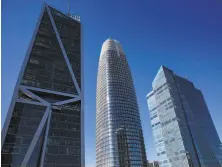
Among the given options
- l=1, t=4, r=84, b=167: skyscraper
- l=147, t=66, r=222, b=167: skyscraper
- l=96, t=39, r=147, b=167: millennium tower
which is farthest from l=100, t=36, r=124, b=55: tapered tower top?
l=1, t=4, r=84, b=167: skyscraper

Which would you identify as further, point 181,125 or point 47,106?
point 181,125

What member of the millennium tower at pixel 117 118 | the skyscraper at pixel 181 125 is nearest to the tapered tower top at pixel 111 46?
the millennium tower at pixel 117 118

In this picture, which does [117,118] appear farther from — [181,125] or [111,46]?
[111,46]

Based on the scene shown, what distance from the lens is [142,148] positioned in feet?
424

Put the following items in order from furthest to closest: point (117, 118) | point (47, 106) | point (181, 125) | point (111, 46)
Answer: point (111, 46) < point (117, 118) < point (181, 125) < point (47, 106)

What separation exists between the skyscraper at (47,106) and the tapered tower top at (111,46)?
86.9 metres

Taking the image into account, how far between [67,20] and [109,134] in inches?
2932

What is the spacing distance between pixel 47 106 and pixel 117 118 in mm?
76504

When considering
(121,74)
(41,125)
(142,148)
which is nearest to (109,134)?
(142,148)

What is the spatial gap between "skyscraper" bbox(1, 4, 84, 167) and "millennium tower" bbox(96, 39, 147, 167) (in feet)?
210

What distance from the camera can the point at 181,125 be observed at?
114125 millimetres

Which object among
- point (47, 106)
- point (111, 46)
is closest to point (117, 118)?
point (111, 46)

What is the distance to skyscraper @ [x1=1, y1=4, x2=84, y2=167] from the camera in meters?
50.6

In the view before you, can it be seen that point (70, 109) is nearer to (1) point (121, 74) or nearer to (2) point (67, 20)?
(2) point (67, 20)
